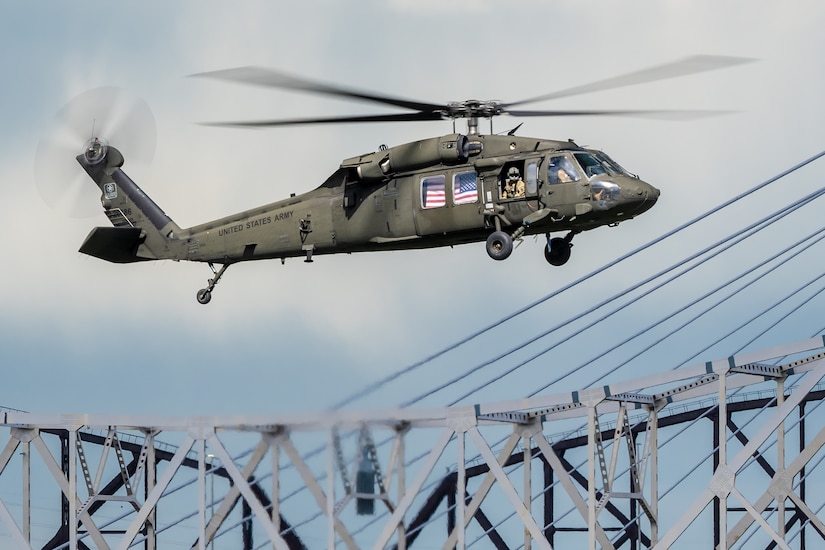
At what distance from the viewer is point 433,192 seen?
52.8m

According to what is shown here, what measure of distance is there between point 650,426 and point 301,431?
32.4 feet

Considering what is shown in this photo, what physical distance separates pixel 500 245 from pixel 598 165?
11.0 feet

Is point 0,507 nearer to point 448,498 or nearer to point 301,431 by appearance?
point 301,431

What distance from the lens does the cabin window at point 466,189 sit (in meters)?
52.1

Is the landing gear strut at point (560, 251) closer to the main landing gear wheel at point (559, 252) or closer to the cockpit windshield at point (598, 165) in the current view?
the main landing gear wheel at point (559, 252)

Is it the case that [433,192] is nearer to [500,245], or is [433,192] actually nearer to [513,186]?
[513,186]

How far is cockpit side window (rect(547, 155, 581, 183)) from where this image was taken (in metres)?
51.1

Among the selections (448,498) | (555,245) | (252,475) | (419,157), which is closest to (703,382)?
(555,245)

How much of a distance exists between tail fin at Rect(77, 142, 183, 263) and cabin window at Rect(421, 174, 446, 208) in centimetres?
952

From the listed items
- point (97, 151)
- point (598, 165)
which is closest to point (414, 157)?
point (598, 165)

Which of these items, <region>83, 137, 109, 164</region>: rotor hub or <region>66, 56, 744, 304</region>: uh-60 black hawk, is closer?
<region>66, 56, 744, 304</region>: uh-60 black hawk

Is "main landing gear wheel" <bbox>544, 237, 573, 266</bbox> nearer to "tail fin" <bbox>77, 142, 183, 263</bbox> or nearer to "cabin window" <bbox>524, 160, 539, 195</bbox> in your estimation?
"cabin window" <bbox>524, 160, 539, 195</bbox>

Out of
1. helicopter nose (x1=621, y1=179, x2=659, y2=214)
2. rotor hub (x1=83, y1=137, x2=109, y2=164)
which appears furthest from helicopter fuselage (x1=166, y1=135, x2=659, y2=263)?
rotor hub (x1=83, y1=137, x2=109, y2=164)

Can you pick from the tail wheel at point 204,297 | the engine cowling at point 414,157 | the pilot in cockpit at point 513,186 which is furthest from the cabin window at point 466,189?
the tail wheel at point 204,297
